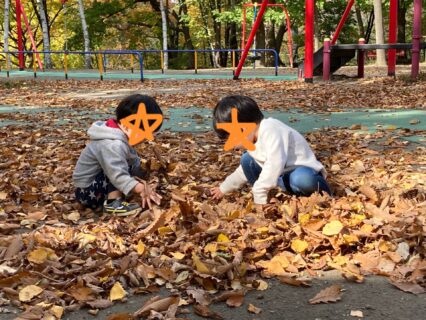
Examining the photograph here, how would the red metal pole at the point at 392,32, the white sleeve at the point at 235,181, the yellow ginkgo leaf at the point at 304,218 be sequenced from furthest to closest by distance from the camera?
the red metal pole at the point at 392,32 < the white sleeve at the point at 235,181 < the yellow ginkgo leaf at the point at 304,218

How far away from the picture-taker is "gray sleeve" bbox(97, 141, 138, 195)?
2936 millimetres

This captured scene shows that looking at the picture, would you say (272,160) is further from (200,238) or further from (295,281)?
(295,281)

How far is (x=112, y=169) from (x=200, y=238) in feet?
2.62

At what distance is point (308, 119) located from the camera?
6.34 meters

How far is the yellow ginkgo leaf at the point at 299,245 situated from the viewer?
2.22 metres

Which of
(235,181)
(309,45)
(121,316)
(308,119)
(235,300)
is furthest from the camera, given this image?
(309,45)

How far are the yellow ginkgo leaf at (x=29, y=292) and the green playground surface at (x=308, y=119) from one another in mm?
3676

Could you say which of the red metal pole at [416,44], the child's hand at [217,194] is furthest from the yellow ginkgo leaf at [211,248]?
the red metal pole at [416,44]

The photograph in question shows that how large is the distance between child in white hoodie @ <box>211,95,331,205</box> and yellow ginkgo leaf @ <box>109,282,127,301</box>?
107 cm

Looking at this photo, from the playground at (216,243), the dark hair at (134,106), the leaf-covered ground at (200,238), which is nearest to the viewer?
the playground at (216,243)

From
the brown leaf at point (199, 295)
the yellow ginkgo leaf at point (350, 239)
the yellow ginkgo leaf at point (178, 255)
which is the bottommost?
the brown leaf at point (199, 295)

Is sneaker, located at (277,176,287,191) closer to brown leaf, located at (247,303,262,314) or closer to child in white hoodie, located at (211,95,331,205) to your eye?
child in white hoodie, located at (211,95,331,205)

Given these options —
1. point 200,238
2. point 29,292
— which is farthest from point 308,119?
point 29,292

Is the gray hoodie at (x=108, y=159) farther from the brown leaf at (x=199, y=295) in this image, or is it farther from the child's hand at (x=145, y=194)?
the brown leaf at (x=199, y=295)
